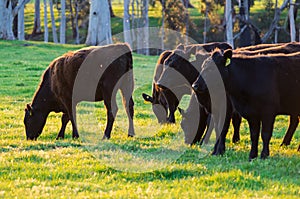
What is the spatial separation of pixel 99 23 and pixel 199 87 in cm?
3240

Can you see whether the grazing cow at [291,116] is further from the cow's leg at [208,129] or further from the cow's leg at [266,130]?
the cow's leg at [266,130]

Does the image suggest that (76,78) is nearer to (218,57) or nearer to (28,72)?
(218,57)

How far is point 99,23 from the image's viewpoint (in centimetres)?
4172

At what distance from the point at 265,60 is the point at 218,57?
35.2 inches

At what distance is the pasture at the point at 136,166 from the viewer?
25.9 ft

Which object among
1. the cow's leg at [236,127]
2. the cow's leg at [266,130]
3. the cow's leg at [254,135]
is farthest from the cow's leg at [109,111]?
the cow's leg at [266,130]

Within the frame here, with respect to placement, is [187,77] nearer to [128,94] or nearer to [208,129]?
[128,94]

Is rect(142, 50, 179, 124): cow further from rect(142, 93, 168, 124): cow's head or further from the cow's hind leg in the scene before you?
the cow's hind leg

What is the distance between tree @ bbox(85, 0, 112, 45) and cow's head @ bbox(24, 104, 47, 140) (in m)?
28.0

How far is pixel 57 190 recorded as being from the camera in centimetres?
792

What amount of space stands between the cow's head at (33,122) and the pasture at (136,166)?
167mm

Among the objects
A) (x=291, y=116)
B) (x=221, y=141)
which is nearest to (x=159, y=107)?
(x=291, y=116)

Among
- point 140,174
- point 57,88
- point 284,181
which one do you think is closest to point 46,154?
point 140,174

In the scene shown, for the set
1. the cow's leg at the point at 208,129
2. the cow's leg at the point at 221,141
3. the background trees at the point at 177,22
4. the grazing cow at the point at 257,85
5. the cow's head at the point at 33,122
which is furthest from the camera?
the background trees at the point at 177,22
